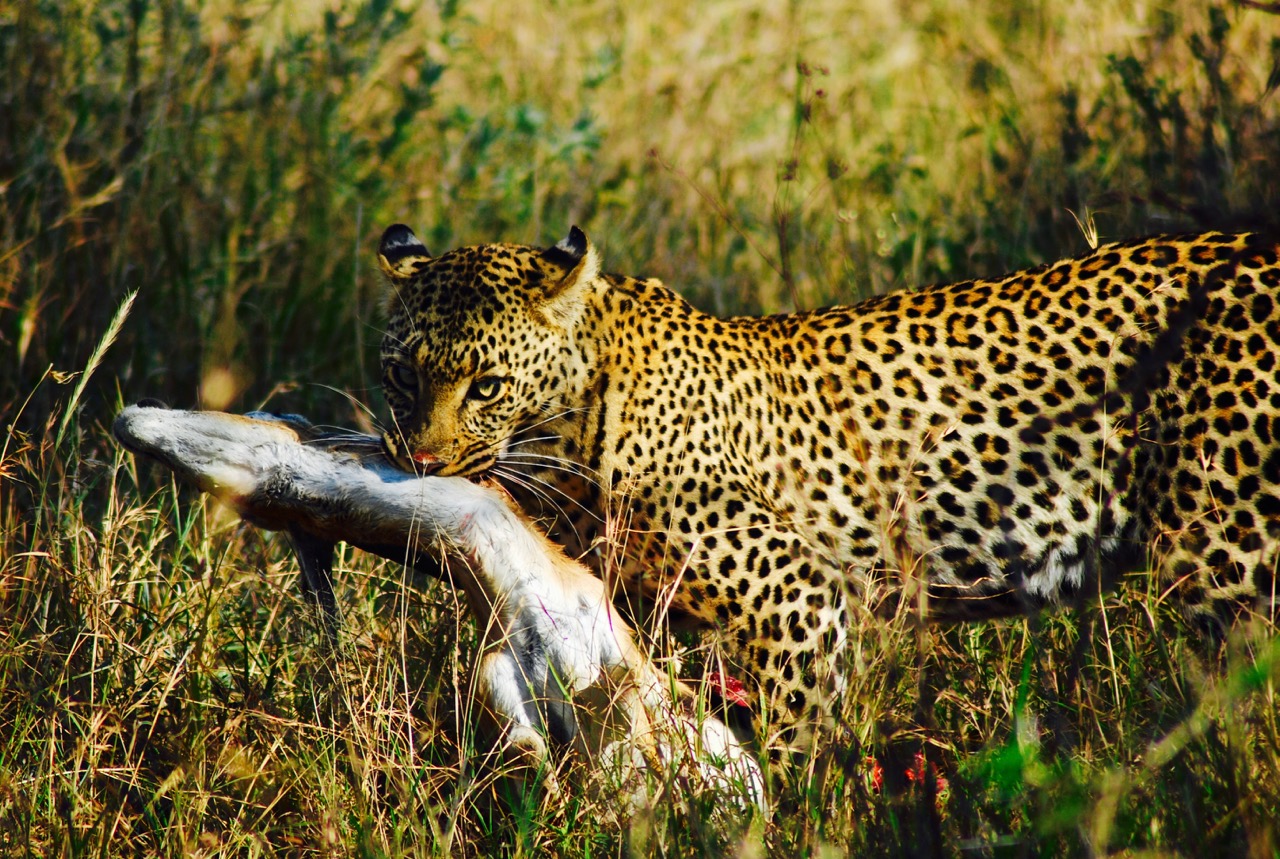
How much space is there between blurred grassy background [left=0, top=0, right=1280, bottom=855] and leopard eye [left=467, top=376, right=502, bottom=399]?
30.3 inches

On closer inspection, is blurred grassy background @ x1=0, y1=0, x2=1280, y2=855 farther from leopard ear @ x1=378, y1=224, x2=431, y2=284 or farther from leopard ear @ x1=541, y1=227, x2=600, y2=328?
leopard ear @ x1=541, y1=227, x2=600, y2=328

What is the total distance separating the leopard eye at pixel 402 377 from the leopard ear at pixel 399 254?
0.39 meters

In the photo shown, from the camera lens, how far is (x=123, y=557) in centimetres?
523

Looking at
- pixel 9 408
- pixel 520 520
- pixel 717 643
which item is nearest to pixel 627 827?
pixel 717 643

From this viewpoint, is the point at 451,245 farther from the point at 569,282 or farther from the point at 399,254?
the point at 569,282

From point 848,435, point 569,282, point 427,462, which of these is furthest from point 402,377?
point 848,435

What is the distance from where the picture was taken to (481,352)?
192 inches

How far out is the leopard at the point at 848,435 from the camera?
482 centimetres

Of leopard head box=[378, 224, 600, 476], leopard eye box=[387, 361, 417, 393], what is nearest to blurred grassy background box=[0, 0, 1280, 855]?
leopard head box=[378, 224, 600, 476]

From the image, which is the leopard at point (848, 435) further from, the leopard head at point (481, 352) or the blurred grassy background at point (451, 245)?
the blurred grassy background at point (451, 245)

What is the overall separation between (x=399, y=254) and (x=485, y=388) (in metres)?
0.84

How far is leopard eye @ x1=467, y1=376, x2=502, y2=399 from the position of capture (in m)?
4.88

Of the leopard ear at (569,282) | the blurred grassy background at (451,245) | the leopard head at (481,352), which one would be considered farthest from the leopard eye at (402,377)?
the blurred grassy background at (451,245)

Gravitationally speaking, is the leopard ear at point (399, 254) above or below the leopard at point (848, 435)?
above
